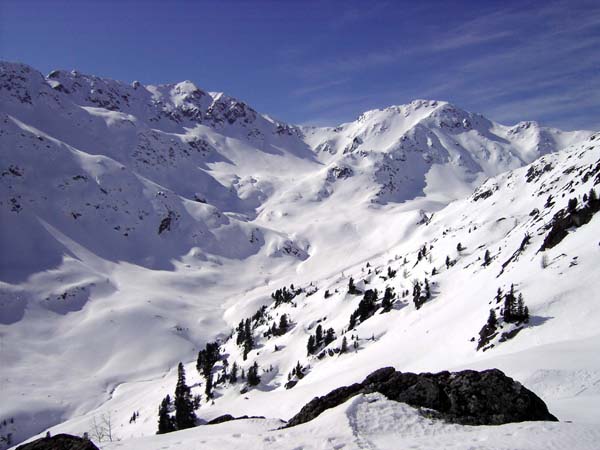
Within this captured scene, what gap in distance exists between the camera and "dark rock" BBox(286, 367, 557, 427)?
19.6m

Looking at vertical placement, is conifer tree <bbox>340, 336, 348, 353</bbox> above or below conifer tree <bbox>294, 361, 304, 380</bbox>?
above

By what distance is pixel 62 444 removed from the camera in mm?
20016

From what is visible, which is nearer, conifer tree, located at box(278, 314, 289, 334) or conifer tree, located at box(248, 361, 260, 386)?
conifer tree, located at box(248, 361, 260, 386)

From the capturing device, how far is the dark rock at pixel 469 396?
64.4ft

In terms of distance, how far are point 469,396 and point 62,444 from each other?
61.9ft

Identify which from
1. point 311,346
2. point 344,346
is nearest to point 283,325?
point 311,346

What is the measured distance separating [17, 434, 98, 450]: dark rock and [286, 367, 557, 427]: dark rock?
11.5 meters

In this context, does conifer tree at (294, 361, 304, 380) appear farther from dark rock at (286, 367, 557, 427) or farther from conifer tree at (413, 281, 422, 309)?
dark rock at (286, 367, 557, 427)

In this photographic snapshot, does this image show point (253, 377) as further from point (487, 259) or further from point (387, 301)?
point (487, 259)

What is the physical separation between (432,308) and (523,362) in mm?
47490

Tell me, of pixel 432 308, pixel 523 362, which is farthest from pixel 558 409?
pixel 432 308

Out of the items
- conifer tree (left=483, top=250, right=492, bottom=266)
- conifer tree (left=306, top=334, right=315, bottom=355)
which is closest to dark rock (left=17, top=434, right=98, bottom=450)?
conifer tree (left=306, top=334, right=315, bottom=355)

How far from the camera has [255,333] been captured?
130000 mm

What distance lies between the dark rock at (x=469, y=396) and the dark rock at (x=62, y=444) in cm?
1155
